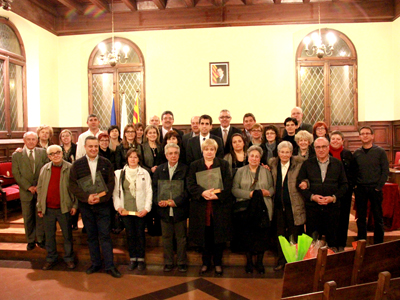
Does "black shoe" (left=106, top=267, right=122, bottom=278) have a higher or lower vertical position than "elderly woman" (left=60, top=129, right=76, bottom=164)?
lower

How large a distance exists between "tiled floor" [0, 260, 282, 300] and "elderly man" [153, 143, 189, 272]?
0.21m

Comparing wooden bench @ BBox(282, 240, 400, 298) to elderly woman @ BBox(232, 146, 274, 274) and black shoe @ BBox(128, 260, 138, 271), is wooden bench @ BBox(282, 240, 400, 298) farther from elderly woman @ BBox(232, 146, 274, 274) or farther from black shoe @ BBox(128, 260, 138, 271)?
black shoe @ BBox(128, 260, 138, 271)

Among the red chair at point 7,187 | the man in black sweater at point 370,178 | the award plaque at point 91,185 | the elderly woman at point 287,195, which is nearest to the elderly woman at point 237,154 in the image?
the elderly woman at point 287,195

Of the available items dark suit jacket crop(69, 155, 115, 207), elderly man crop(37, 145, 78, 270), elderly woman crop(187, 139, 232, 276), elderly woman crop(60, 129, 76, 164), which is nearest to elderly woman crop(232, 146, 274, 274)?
elderly woman crop(187, 139, 232, 276)

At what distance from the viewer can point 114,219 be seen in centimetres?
448

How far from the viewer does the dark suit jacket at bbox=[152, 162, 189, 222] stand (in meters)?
3.83

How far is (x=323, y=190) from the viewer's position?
11.8ft

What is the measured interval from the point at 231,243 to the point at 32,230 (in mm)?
2627

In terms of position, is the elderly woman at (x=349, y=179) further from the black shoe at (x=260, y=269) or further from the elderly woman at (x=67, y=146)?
the elderly woman at (x=67, y=146)

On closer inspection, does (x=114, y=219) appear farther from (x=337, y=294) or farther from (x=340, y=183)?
(x=337, y=294)

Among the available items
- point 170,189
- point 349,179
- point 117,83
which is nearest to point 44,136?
point 170,189

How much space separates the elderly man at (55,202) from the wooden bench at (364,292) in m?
3.15

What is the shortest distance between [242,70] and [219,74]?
1.82ft

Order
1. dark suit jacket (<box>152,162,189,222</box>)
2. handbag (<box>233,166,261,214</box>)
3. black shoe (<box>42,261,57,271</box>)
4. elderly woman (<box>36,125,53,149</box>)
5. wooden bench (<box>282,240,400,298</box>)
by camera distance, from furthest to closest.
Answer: elderly woman (<box>36,125,53,149</box>)
black shoe (<box>42,261,57,271</box>)
dark suit jacket (<box>152,162,189,222</box>)
handbag (<box>233,166,261,214</box>)
wooden bench (<box>282,240,400,298</box>)
